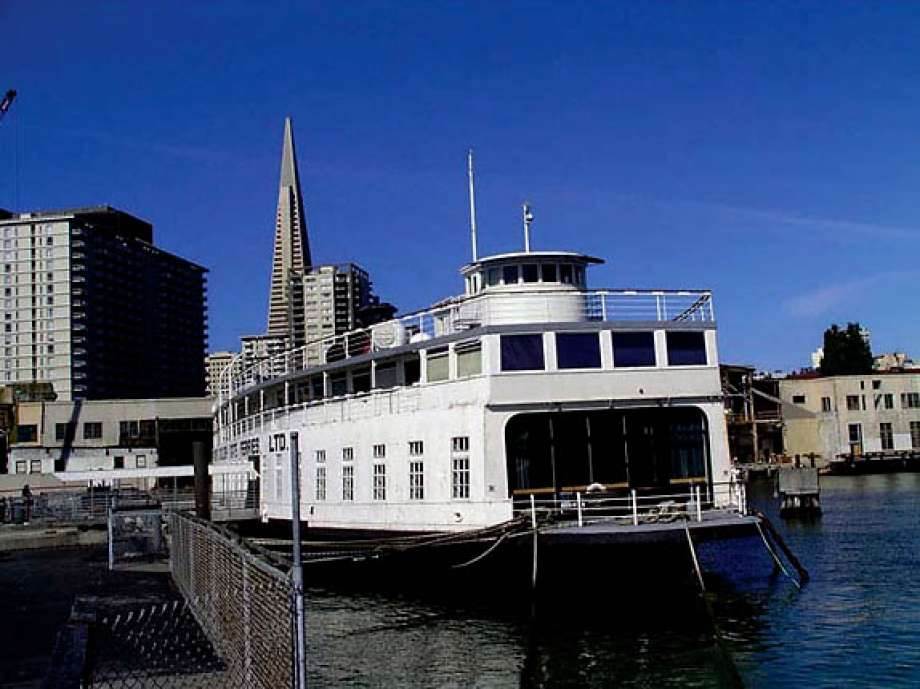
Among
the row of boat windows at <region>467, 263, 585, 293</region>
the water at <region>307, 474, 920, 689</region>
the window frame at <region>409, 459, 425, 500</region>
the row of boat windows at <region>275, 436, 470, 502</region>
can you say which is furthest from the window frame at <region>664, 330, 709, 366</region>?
the window frame at <region>409, 459, 425, 500</region>

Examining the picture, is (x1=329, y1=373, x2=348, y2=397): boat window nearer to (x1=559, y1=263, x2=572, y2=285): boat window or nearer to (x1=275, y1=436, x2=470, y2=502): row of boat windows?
(x1=275, y1=436, x2=470, y2=502): row of boat windows

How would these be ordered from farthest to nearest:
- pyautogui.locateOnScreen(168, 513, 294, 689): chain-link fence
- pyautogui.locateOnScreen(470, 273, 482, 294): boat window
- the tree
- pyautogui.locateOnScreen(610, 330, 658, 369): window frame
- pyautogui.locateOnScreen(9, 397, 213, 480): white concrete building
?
the tree, pyautogui.locateOnScreen(9, 397, 213, 480): white concrete building, pyautogui.locateOnScreen(470, 273, 482, 294): boat window, pyautogui.locateOnScreen(610, 330, 658, 369): window frame, pyautogui.locateOnScreen(168, 513, 294, 689): chain-link fence

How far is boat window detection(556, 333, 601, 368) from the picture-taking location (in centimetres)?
2336

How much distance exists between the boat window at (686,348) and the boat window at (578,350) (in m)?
1.84

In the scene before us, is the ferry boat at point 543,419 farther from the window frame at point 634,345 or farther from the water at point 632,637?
the water at point 632,637

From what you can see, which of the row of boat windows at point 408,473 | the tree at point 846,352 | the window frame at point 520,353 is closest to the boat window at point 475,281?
the window frame at point 520,353

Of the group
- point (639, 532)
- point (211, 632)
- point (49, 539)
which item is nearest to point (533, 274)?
point (639, 532)

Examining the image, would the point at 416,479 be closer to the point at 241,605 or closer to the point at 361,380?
the point at 361,380

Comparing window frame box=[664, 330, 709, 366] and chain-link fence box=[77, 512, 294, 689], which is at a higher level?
window frame box=[664, 330, 709, 366]

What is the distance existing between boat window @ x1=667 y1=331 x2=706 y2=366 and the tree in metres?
115

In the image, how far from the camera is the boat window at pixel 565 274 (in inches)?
1061

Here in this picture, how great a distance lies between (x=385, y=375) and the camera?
27859 millimetres

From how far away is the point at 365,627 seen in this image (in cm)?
2120

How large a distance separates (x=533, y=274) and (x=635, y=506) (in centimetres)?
821
